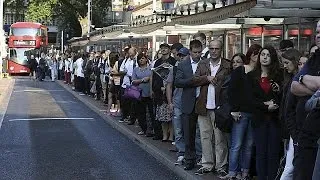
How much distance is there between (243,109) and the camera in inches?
303

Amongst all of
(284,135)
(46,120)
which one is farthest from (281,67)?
(46,120)

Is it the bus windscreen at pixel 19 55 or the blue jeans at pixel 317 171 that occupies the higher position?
the bus windscreen at pixel 19 55

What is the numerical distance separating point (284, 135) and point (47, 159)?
5.43 meters

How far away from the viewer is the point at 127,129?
589 inches

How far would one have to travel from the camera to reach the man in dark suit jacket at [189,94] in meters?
9.17

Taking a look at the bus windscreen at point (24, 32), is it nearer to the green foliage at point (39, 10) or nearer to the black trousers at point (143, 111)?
the green foliage at point (39, 10)

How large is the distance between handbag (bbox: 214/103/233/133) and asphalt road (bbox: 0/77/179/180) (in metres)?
1.53

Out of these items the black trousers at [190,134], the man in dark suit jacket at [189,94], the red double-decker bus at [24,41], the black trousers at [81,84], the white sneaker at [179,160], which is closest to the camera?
the man in dark suit jacket at [189,94]

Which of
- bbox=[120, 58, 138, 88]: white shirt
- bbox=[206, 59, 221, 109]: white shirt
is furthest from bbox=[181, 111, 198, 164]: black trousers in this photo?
bbox=[120, 58, 138, 88]: white shirt

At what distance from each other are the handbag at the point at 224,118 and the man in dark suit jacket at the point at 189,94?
76cm

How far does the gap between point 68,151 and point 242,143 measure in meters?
4.74

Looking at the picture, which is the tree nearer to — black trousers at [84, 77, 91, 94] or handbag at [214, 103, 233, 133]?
black trousers at [84, 77, 91, 94]

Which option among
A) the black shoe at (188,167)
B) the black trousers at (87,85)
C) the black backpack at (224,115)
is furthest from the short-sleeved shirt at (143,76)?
the black trousers at (87,85)

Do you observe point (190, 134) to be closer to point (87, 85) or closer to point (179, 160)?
point (179, 160)
